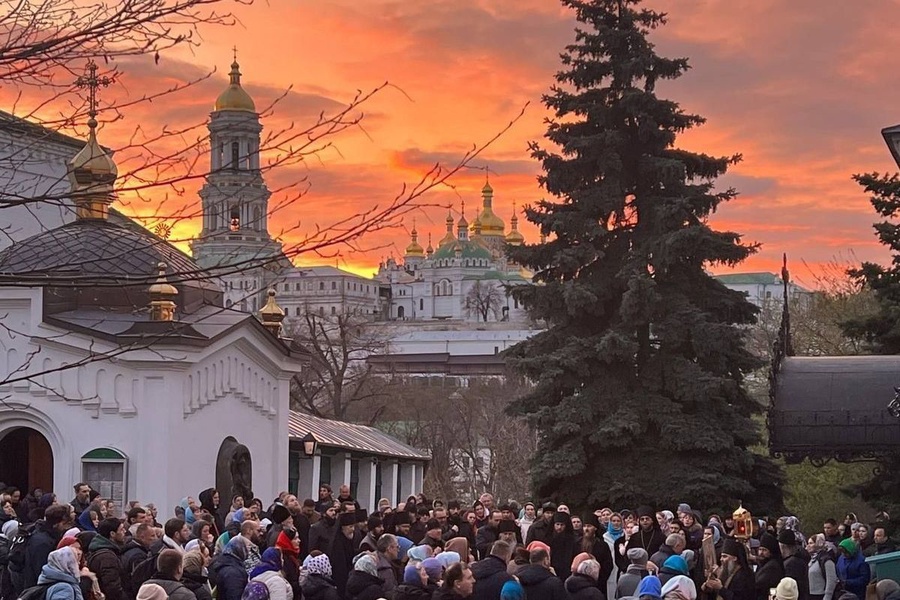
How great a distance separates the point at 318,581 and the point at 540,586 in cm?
185

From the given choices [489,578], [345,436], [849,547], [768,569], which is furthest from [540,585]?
[345,436]

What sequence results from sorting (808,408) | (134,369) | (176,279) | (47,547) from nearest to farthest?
(176,279) → (808,408) → (47,547) → (134,369)

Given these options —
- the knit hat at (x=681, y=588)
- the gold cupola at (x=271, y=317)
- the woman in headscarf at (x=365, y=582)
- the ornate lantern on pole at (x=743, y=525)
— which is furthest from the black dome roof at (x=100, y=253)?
the knit hat at (x=681, y=588)

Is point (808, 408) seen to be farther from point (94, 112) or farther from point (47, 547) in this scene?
point (47, 547)

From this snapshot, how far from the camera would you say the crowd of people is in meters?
11.2

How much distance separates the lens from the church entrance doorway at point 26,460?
25.4 m

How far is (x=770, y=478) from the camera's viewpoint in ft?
89.2

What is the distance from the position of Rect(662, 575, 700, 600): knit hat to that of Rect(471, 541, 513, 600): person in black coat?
1.31 meters

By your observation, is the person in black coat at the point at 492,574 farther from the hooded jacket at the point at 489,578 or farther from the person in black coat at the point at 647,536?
the person in black coat at the point at 647,536

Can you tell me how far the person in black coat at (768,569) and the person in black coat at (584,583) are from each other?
6.77ft

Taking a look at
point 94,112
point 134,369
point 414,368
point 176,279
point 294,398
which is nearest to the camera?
point 176,279

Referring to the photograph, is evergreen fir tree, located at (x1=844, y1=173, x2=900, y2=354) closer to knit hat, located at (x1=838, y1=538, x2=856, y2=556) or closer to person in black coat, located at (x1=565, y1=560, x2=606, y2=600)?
knit hat, located at (x1=838, y1=538, x2=856, y2=556)

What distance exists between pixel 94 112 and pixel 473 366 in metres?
130

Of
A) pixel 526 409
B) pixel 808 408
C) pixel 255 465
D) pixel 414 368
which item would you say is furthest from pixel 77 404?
pixel 414 368
